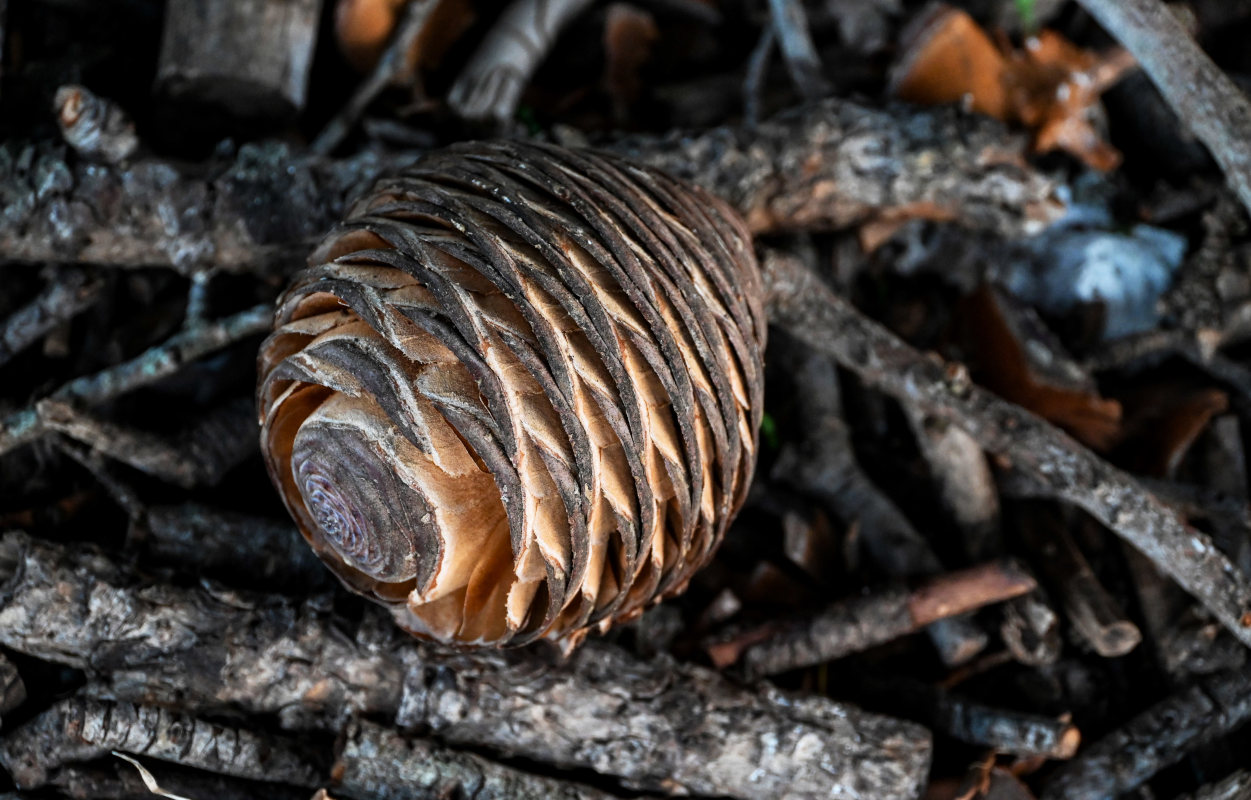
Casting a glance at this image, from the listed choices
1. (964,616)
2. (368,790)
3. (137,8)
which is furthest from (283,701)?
(137,8)

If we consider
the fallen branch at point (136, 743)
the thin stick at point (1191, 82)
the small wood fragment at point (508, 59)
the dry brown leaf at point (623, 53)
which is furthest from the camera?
the dry brown leaf at point (623, 53)

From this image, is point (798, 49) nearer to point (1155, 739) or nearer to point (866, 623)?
point (866, 623)

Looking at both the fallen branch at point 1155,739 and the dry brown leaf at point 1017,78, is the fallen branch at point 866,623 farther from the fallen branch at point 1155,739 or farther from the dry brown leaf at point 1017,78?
the dry brown leaf at point 1017,78

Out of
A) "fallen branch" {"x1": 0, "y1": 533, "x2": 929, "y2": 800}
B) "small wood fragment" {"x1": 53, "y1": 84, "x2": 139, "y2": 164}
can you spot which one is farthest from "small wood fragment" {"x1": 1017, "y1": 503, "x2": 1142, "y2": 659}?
"small wood fragment" {"x1": 53, "y1": 84, "x2": 139, "y2": 164}

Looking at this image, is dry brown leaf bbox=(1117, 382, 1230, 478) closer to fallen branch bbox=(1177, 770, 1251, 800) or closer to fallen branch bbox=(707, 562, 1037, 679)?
fallen branch bbox=(707, 562, 1037, 679)

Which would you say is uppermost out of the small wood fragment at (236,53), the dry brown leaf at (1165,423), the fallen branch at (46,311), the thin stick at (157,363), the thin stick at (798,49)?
the small wood fragment at (236,53)

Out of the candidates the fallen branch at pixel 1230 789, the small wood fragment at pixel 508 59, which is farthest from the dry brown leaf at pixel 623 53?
the fallen branch at pixel 1230 789
